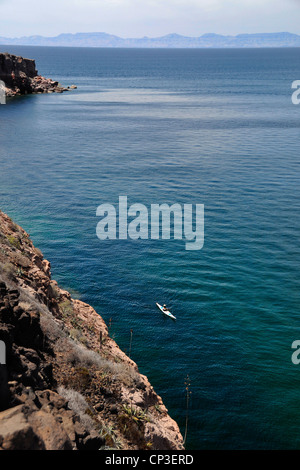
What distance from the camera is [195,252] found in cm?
4378

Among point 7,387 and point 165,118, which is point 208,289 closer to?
point 7,387

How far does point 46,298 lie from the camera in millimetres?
24344

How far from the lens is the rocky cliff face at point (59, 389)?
42.0ft

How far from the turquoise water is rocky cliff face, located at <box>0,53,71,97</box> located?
147 ft

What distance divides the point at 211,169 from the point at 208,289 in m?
36.3
